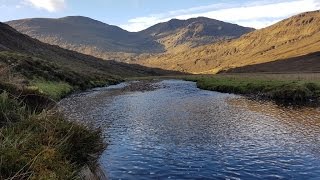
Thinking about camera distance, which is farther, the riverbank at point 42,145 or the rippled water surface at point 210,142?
the rippled water surface at point 210,142

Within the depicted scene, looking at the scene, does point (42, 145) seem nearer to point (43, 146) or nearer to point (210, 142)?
point (43, 146)

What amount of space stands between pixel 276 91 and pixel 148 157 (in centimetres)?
3783

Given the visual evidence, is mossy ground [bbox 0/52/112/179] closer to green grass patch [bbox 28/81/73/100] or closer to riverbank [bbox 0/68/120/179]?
riverbank [bbox 0/68/120/179]

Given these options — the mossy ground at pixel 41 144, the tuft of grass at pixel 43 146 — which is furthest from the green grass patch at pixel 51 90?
the tuft of grass at pixel 43 146

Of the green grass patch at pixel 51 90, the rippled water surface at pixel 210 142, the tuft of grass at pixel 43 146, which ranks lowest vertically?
the rippled water surface at pixel 210 142

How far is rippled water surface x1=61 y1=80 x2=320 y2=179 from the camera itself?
19.7m

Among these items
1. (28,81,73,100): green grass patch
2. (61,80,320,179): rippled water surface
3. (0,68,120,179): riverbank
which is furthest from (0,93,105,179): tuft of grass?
(28,81,73,100): green grass patch

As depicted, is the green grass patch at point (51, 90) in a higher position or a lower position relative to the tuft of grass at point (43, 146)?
lower

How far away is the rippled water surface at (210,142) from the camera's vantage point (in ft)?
64.6

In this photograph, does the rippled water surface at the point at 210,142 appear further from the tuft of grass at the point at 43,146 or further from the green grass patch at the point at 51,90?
the green grass patch at the point at 51,90

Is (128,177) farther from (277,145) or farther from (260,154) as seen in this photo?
(277,145)

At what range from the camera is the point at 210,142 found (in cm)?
2623

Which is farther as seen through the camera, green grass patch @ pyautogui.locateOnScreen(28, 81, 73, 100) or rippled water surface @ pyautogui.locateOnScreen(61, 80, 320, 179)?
green grass patch @ pyautogui.locateOnScreen(28, 81, 73, 100)

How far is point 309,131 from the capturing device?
29.7 metres
